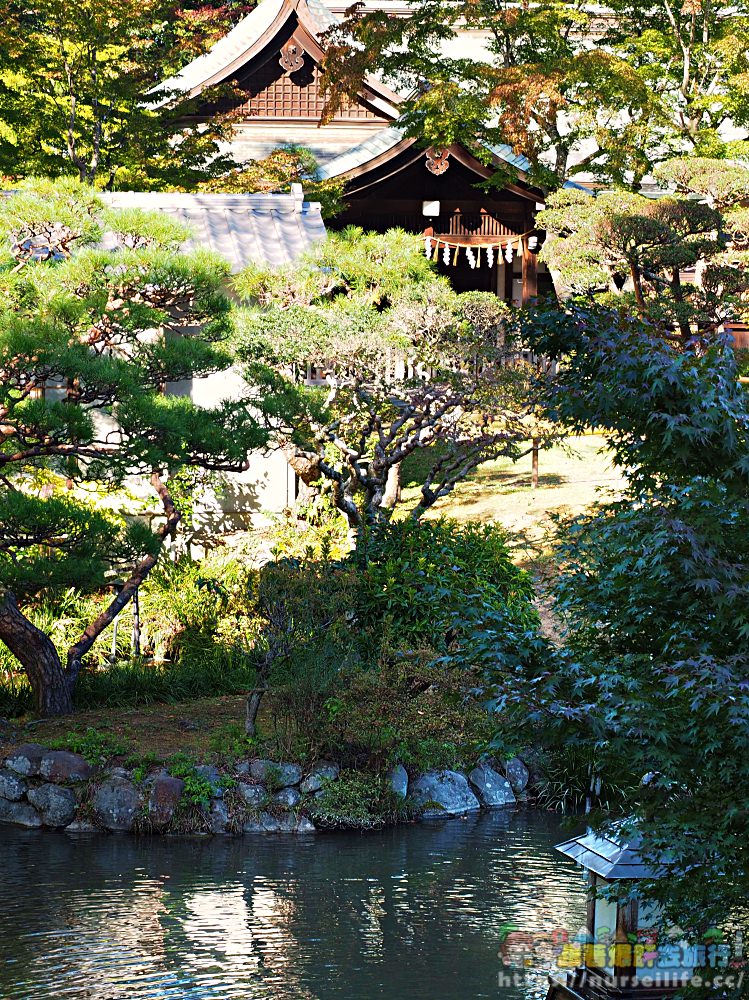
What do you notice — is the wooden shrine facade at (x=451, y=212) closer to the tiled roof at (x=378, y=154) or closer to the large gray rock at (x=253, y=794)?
the tiled roof at (x=378, y=154)

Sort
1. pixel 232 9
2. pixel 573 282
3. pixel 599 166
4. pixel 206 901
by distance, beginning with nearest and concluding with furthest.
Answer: pixel 206 901 < pixel 573 282 < pixel 599 166 < pixel 232 9

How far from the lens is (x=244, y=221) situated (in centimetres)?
1683

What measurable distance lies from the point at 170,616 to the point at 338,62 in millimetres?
12605

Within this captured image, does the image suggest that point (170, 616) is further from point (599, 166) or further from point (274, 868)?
point (599, 166)

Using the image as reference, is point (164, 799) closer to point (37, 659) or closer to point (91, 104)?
point (37, 659)

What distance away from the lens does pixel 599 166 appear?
A: 21.6 meters

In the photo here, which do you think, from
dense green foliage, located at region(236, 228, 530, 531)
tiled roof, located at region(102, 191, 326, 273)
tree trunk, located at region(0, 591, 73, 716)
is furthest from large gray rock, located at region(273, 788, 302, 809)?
tiled roof, located at region(102, 191, 326, 273)

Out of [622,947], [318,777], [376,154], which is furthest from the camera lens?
[376,154]

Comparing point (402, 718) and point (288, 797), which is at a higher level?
point (402, 718)

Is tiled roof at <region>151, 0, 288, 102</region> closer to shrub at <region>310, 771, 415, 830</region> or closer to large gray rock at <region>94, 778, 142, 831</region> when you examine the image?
large gray rock at <region>94, 778, 142, 831</region>

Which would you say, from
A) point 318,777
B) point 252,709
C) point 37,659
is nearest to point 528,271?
point 252,709

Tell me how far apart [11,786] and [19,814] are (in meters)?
0.26

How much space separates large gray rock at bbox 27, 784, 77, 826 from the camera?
35.0 feet

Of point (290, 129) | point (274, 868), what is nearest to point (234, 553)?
point (274, 868)
